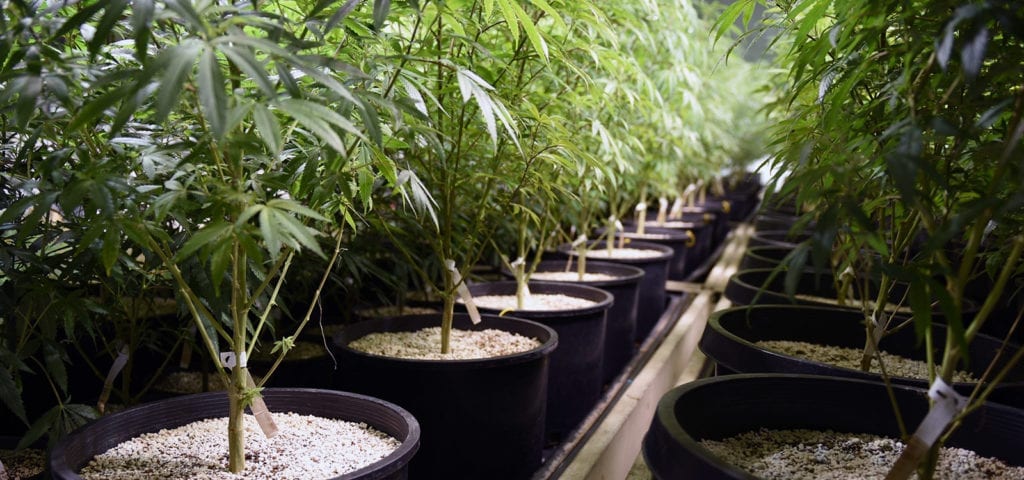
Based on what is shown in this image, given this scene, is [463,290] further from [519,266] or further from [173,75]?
[173,75]

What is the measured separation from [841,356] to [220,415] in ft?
4.25

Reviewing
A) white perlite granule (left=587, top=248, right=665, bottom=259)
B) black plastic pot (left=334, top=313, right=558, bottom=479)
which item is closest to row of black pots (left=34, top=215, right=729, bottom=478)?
black plastic pot (left=334, top=313, right=558, bottom=479)

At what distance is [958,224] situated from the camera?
2.44 feet

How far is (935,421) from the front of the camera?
842 mm

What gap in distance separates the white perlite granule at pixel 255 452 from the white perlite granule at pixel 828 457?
0.54 m

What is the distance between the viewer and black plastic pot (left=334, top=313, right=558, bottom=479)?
1.48 m

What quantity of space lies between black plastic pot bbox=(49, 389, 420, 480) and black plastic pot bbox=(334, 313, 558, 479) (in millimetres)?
193

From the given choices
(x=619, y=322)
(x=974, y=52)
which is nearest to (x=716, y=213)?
(x=619, y=322)

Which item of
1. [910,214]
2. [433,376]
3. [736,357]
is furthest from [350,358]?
[910,214]

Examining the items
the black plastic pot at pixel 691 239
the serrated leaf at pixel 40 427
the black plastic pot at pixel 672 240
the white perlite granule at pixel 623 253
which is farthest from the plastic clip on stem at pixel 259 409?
the black plastic pot at pixel 691 239

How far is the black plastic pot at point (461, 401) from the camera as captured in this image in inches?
58.4

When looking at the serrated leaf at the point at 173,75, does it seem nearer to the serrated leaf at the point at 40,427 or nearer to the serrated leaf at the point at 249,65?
the serrated leaf at the point at 249,65

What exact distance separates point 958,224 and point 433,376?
983 millimetres

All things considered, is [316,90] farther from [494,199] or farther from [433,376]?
[494,199]
